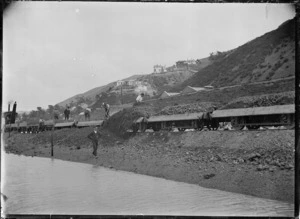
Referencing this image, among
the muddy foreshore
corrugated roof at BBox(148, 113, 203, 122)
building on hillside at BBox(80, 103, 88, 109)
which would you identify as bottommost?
the muddy foreshore

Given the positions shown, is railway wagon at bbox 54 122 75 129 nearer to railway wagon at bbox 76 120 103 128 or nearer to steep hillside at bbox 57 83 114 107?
railway wagon at bbox 76 120 103 128

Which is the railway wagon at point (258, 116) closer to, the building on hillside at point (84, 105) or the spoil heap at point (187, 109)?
the spoil heap at point (187, 109)

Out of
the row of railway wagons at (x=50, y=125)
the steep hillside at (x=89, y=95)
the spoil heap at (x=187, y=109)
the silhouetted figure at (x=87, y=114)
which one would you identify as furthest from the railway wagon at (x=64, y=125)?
the spoil heap at (x=187, y=109)

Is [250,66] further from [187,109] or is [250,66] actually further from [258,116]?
[258,116]

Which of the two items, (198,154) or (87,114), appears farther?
(87,114)

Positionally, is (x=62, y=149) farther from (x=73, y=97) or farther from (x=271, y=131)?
(x=271, y=131)

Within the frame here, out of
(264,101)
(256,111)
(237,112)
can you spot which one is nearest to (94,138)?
(237,112)

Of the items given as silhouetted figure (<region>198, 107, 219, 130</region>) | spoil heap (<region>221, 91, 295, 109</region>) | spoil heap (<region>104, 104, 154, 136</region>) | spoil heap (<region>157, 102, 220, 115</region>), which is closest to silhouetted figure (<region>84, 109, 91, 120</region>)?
spoil heap (<region>104, 104, 154, 136</region>)
